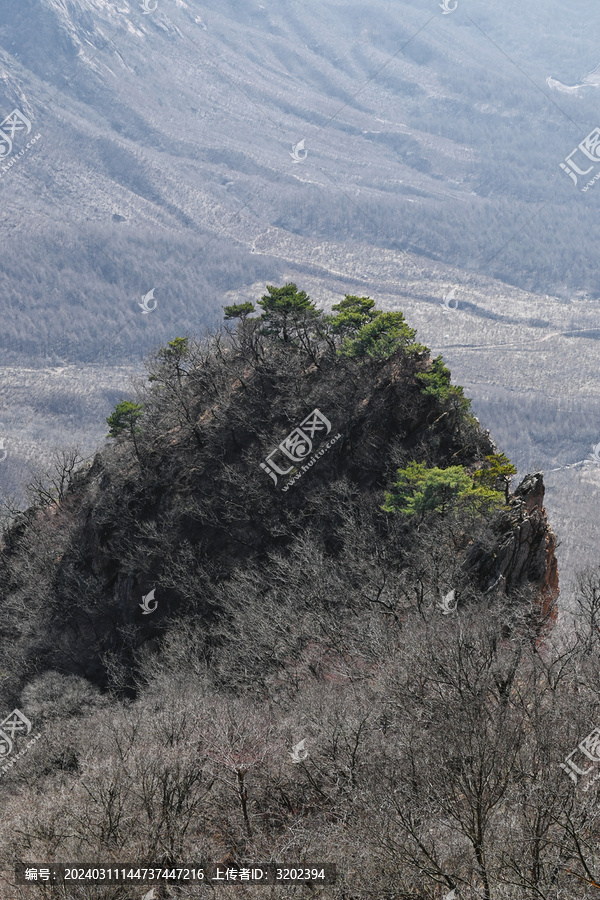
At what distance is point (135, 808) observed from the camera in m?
27.1

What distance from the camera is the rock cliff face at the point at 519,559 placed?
36.2m

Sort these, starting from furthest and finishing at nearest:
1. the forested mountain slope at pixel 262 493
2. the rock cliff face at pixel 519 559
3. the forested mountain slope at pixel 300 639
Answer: the forested mountain slope at pixel 262 493 → the rock cliff face at pixel 519 559 → the forested mountain slope at pixel 300 639

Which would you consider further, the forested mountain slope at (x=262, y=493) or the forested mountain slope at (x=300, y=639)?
the forested mountain slope at (x=262, y=493)

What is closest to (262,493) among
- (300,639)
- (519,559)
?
(300,639)

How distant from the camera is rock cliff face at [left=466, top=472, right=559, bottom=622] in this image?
36156mm

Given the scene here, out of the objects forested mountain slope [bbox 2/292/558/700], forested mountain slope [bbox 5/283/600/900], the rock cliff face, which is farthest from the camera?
forested mountain slope [bbox 2/292/558/700]

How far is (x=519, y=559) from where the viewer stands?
120 feet

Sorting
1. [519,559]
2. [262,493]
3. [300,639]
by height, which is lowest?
[300,639]

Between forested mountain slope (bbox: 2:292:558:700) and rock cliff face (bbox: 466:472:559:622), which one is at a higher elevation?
forested mountain slope (bbox: 2:292:558:700)

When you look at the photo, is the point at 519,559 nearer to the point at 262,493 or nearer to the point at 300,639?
the point at 300,639

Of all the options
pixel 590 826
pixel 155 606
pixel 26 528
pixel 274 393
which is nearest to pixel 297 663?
pixel 155 606

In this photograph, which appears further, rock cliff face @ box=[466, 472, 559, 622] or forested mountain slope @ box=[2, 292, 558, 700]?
forested mountain slope @ box=[2, 292, 558, 700]

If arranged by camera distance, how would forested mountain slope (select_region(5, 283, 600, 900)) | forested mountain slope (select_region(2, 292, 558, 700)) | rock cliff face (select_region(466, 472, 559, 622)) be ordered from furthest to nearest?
forested mountain slope (select_region(2, 292, 558, 700)) < rock cliff face (select_region(466, 472, 559, 622)) < forested mountain slope (select_region(5, 283, 600, 900))

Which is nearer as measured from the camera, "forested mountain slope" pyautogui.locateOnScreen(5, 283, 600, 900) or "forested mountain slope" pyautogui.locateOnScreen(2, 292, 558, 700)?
"forested mountain slope" pyautogui.locateOnScreen(5, 283, 600, 900)
